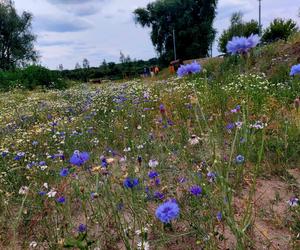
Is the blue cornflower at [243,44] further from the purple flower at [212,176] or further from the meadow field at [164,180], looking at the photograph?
the purple flower at [212,176]

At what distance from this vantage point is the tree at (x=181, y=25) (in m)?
33.3

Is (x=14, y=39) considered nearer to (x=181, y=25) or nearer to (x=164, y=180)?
(x=181, y=25)

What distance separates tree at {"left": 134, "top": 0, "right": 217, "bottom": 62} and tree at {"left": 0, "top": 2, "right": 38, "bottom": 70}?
11005mm

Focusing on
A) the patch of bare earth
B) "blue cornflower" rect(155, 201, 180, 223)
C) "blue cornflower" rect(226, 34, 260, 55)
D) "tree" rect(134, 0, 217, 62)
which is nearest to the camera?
"blue cornflower" rect(155, 201, 180, 223)

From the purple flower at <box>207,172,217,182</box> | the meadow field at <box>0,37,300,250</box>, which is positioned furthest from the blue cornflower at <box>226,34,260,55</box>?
the purple flower at <box>207,172,217,182</box>

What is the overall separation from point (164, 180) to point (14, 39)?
117 feet

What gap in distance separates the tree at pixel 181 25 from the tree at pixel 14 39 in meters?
11.0

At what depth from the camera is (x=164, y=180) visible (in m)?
2.68

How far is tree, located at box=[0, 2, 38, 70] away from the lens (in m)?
33.8

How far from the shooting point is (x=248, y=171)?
9.46 ft

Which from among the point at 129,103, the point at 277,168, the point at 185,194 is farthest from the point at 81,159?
the point at 129,103

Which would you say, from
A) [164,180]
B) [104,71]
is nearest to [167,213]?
[164,180]

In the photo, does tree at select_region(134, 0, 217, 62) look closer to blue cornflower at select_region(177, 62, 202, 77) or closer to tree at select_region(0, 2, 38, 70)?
tree at select_region(0, 2, 38, 70)

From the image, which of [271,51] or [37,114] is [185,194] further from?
[271,51]
